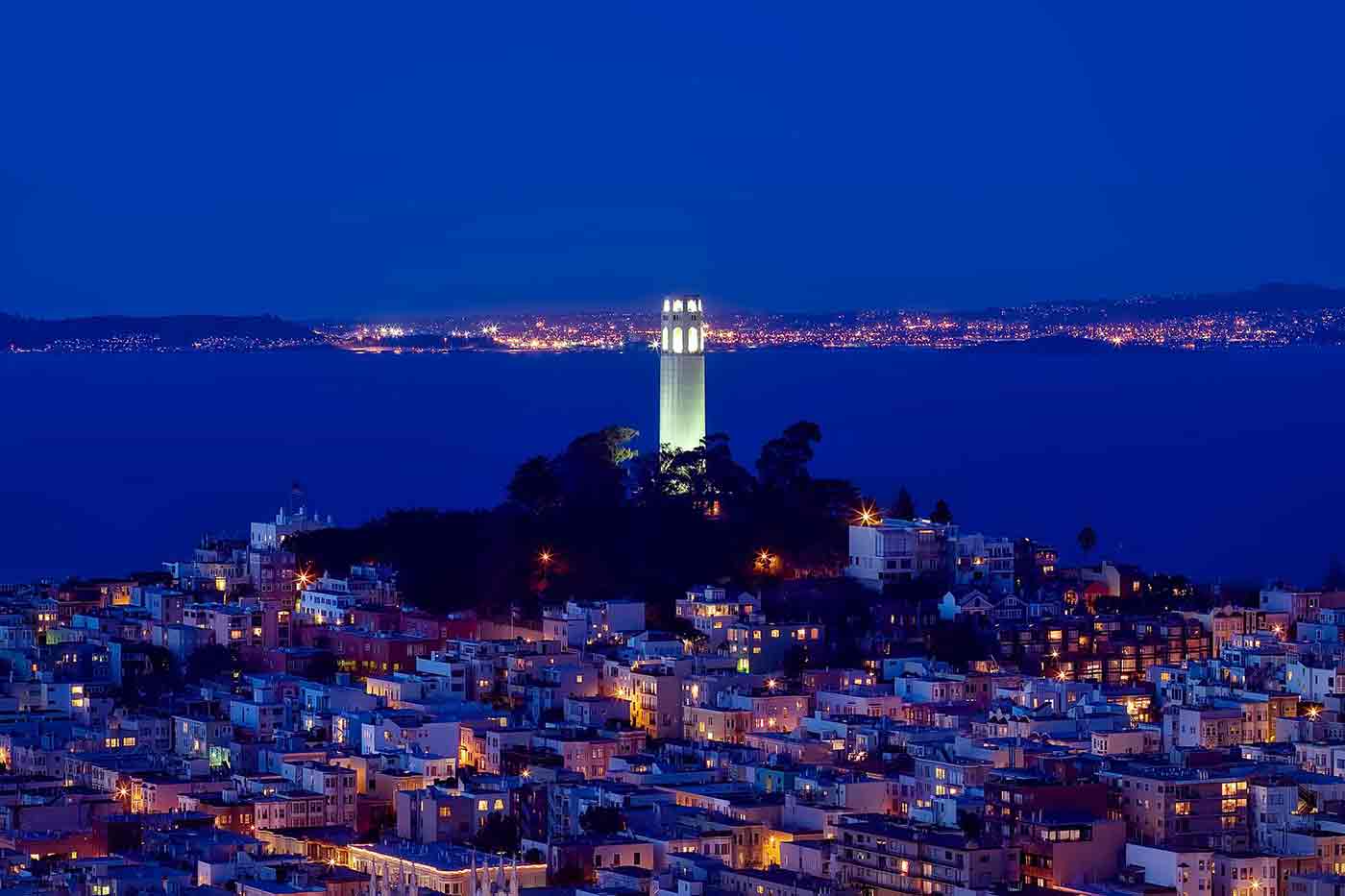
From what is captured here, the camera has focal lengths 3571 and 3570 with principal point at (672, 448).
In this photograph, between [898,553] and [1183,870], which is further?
[898,553]

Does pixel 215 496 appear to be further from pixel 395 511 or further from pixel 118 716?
pixel 118 716

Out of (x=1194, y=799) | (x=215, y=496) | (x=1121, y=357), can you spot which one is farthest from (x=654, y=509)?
(x=1121, y=357)

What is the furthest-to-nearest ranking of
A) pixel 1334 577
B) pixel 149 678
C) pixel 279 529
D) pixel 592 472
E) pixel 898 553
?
pixel 279 529 < pixel 1334 577 < pixel 592 472 < pixel 898 553 < pixel 149 678

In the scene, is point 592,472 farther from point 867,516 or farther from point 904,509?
point 904,509

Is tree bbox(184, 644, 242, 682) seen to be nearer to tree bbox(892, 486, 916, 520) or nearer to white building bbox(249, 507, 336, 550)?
white building bbox(249, 507, 336, 550)

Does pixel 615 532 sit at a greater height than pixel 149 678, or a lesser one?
greater

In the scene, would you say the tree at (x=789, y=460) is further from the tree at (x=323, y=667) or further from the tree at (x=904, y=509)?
the tree at (x=323, y=667)

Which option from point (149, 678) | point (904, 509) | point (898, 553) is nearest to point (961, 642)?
point (898, 553)
